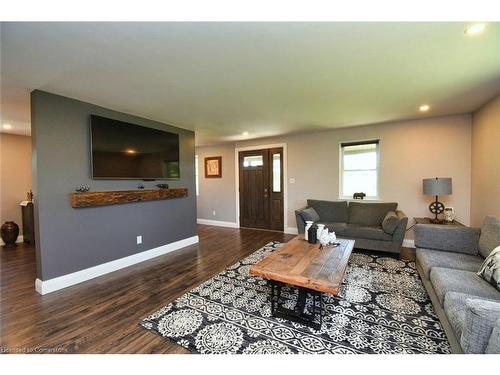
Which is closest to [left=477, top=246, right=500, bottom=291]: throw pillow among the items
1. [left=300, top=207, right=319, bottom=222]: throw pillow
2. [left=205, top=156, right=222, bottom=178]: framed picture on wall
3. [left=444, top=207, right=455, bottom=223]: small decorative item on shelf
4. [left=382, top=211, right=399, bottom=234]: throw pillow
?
[left=382, top=211, right=399, bottom=234]: throw pillow

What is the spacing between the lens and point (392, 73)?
86.2 inches

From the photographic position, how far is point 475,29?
1539 mm

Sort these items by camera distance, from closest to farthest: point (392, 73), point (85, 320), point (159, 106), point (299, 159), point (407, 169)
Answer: point (85, 320) < point (392, 73) < point (159, 106) < point (407, 169) < point (299, 159)

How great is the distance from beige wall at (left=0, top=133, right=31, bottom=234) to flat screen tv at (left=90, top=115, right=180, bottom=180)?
134 inches

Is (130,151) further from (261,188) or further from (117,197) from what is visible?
(261,188)

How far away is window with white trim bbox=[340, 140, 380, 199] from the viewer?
4.46 m

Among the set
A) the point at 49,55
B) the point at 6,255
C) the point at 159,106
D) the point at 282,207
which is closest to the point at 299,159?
the point at 282,207

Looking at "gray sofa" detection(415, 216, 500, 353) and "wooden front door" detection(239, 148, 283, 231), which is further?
"wooden front door" detection(239, 148, 283, 231)

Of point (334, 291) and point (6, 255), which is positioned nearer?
point (334, 291)

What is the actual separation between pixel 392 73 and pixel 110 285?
13.1ft

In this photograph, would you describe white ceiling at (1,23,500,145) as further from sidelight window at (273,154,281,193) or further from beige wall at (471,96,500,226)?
sidelight window at (273,154,281,193)

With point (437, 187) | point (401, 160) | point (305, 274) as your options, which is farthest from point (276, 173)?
point (305, 274)

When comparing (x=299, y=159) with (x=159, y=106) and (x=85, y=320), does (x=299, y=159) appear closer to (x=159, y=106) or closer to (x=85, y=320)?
(x=159, y=106)

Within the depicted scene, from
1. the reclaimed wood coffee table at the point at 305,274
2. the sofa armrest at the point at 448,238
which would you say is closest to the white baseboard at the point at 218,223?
the reclaimed wood coffee table at the point at 305,274
